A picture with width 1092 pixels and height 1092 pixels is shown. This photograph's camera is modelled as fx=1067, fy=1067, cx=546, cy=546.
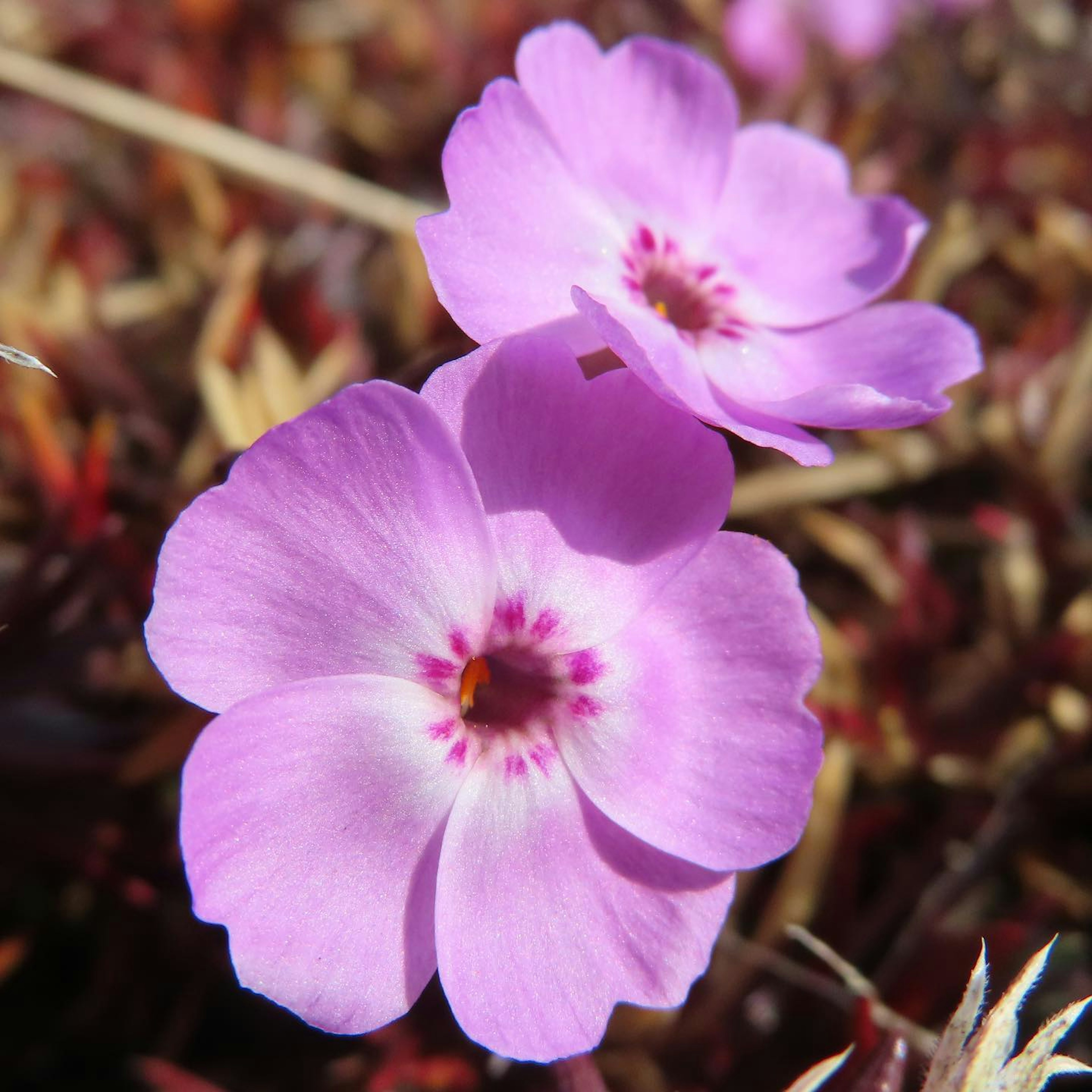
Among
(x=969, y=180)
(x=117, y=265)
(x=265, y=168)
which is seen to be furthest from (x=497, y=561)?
(x=969, y=180)

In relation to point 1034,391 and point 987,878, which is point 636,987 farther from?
point 1034,391

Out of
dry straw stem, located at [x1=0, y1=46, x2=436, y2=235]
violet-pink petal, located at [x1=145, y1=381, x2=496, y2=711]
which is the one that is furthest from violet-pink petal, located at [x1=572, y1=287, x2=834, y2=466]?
dry straw stem, located at [x1=0, y1=46, x2=436, y2=235]

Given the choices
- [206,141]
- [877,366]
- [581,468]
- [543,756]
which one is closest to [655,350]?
[581,468]

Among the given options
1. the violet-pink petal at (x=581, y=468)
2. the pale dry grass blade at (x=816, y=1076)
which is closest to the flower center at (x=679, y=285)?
the violet-pink petal at (x=581, y=468)

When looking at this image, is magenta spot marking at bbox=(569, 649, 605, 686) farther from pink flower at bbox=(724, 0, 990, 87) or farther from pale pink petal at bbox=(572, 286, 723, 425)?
pink flower at bbox=(724, 0, 990, 87)

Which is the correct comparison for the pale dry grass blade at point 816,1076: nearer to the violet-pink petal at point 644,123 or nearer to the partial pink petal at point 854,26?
the violet-pink petal at point 644,123
